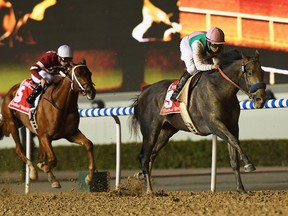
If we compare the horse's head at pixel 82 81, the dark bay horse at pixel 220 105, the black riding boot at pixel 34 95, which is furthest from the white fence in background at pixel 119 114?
the horse's head at pixel 82 81

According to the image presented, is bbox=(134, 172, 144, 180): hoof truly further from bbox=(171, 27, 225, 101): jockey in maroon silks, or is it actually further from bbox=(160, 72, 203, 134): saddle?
bbox=(171, 27, 225, 101): jockey in maroon silks

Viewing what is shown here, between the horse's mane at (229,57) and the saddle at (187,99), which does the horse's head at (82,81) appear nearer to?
the saddle at (187,99)

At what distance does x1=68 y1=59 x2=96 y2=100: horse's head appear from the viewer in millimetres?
9781

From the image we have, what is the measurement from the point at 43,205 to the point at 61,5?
9.67 m

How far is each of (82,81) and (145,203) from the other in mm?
1992

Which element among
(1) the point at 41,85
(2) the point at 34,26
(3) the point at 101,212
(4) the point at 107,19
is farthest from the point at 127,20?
(3) the point at 101,212

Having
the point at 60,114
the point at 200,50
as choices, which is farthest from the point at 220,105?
the point at 60,114

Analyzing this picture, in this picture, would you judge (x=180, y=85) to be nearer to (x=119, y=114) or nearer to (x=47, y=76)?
(x=119, y=114)

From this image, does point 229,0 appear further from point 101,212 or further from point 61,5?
point 101,212

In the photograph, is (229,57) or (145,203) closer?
(145,203)

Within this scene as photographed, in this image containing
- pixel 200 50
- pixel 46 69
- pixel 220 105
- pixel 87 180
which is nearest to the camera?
pixel 220 105

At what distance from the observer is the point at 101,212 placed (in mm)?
7758

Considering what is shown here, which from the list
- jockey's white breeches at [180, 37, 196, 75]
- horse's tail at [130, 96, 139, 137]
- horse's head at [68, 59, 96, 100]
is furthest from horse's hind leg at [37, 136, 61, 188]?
jockey's white breeches at [180, 37, 196, 75]

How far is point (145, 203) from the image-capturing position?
8.26m
